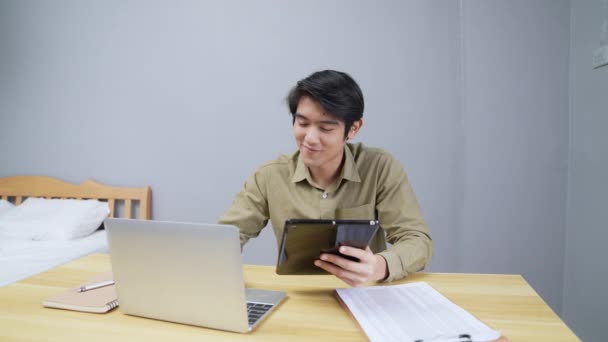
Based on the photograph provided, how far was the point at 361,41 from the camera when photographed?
6.92ft

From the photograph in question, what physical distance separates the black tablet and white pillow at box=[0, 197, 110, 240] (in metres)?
1.83

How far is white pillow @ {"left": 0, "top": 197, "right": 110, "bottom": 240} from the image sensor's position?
2184mm

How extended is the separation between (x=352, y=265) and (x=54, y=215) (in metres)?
2.13

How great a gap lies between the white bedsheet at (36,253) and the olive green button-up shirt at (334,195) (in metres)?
1.11

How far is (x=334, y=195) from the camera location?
133 cm

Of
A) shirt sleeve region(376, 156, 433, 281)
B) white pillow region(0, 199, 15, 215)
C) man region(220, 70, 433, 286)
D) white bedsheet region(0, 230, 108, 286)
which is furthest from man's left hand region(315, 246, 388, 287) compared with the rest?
white pillow region(0, 199, 15, 215)

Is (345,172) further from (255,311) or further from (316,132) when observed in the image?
(255,311)

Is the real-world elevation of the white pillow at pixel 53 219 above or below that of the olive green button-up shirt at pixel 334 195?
below

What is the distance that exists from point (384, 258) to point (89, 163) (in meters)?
2.26

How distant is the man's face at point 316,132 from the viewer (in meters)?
1.18

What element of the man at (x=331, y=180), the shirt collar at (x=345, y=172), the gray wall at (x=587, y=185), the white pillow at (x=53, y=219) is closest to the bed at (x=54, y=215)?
the white pillow at (x=53, y=219)

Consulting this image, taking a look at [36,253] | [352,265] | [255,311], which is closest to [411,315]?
[352,265]

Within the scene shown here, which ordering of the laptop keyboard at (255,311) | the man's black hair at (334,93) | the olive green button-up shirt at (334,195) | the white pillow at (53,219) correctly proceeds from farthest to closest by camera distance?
1. the white pillow at (53,219)
2. the olive green button-up shirt at (334,195)
3. the man's black hair at (334,93)
4. the laptop keyboard at (255,311)

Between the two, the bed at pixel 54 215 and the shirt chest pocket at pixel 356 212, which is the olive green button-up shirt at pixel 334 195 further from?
the bed at pixel 54 215
